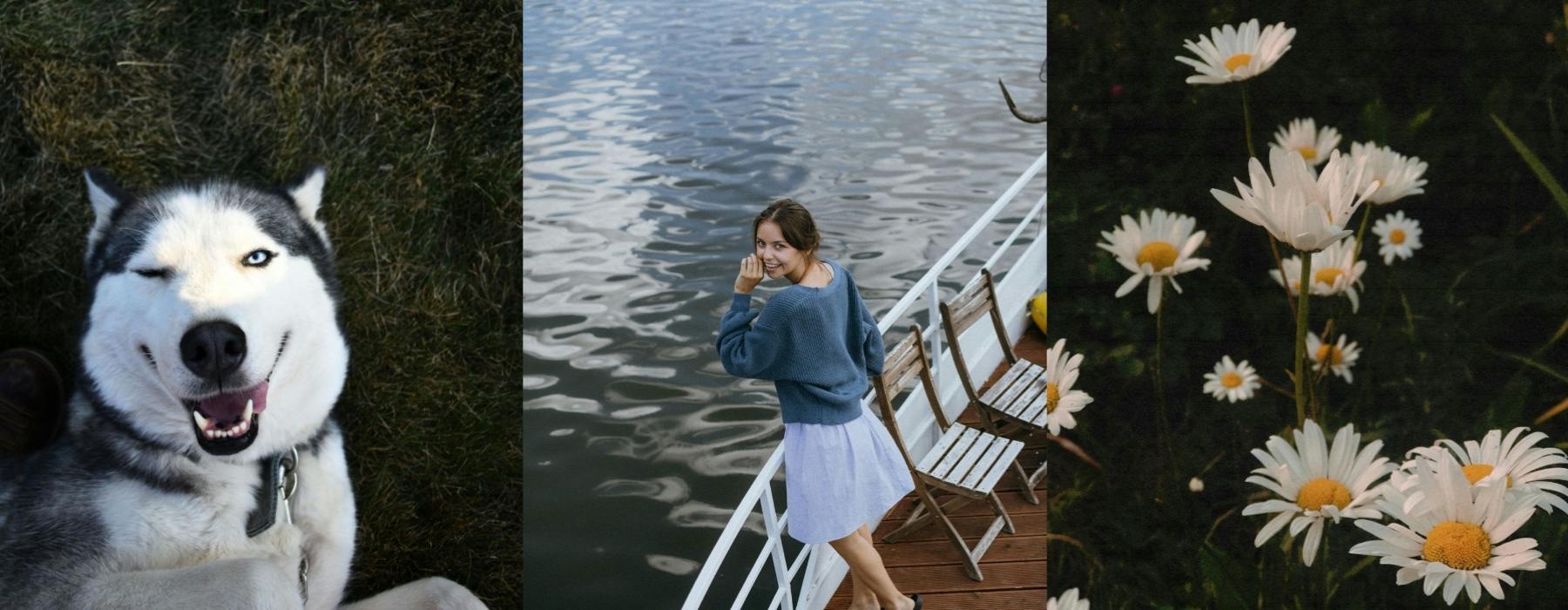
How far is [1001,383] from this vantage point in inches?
87.4

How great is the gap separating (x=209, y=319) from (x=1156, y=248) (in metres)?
1.62

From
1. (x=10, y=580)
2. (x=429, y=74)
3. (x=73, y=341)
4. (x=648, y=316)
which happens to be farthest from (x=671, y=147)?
(x=10, y=580)

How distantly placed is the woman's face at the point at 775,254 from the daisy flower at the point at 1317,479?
1.14 metres

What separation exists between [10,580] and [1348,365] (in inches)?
85.0

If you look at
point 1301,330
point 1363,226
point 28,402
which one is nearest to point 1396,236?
point 1363,226

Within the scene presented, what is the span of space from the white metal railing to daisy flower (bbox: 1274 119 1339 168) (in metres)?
1.07

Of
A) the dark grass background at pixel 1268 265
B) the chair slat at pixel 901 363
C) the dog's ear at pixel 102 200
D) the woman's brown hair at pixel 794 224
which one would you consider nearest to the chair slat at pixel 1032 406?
the chair slat at pixel 901 363

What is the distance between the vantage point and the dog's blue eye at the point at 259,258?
6.03 ft

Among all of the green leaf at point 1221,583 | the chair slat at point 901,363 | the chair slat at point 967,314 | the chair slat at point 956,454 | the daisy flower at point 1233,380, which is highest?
the daisy flower at point 1233,380

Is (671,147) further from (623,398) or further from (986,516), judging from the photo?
(986,516)

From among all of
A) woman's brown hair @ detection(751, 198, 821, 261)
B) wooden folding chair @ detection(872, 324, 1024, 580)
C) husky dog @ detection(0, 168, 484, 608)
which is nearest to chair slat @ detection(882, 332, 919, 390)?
wooden folding chair @ detection(872, 324, 1024, 580)

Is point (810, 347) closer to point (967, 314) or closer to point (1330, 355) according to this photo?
point (967, 314)

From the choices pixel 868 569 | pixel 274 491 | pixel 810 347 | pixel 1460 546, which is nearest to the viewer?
pixel 1460 546

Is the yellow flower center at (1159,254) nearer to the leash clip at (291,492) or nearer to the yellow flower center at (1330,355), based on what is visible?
the yellow flower center at (1330,355)
